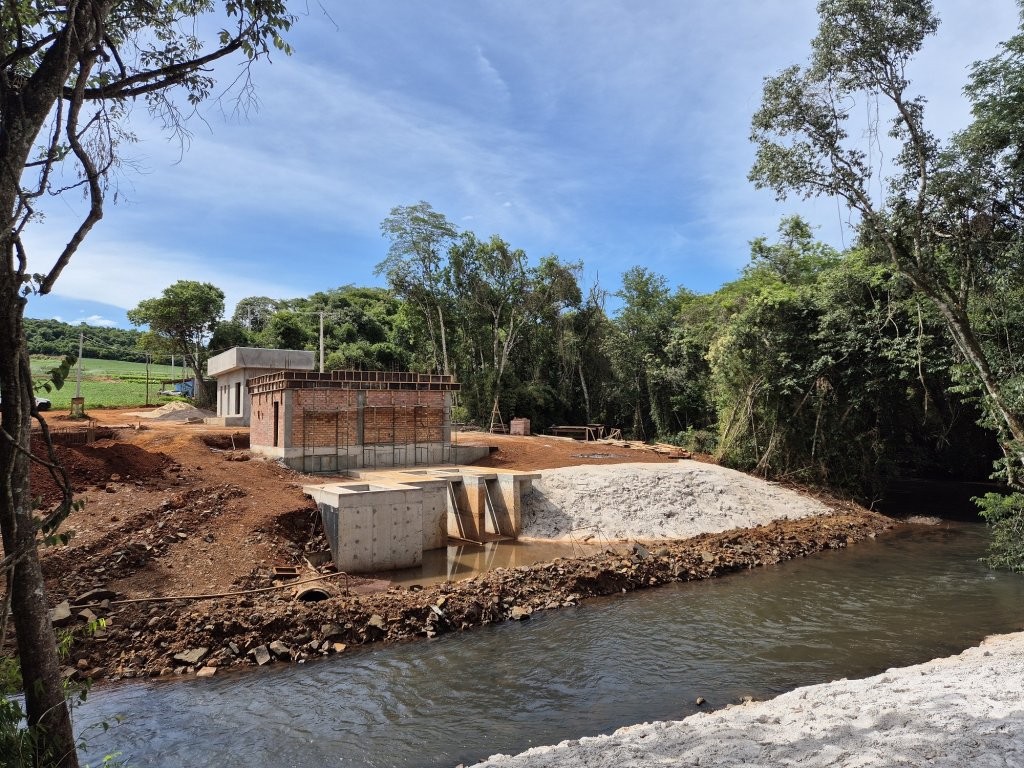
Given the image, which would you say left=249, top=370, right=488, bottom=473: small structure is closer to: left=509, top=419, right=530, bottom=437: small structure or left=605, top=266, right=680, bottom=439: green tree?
left=509, top=419, right=530, bottom=437: small structure

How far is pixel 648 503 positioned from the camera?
19312 millimetres

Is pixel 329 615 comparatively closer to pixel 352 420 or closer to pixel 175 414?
pixel 352 420

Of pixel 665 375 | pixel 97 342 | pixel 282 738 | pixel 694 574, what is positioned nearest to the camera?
pixel 282 738

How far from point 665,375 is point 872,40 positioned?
68.1 feet

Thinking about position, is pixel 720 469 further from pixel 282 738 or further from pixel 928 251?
pixel 282 738

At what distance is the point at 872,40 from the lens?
12.0 m

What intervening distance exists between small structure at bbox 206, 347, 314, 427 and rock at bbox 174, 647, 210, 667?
63.9ft

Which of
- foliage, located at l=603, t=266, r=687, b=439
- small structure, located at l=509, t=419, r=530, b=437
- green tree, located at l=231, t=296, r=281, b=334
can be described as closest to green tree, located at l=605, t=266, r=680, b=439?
foliage, located at l=603, t=266, r=687, b=439

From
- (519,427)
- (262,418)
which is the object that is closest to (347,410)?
(262,418)

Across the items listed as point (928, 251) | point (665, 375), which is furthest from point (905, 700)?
point (665, 375)

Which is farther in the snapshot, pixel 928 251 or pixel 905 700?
pixel 928 251

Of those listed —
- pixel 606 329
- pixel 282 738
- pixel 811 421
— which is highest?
pixel 606 329

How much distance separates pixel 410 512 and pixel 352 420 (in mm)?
6245

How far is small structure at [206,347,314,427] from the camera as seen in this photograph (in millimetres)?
28562
